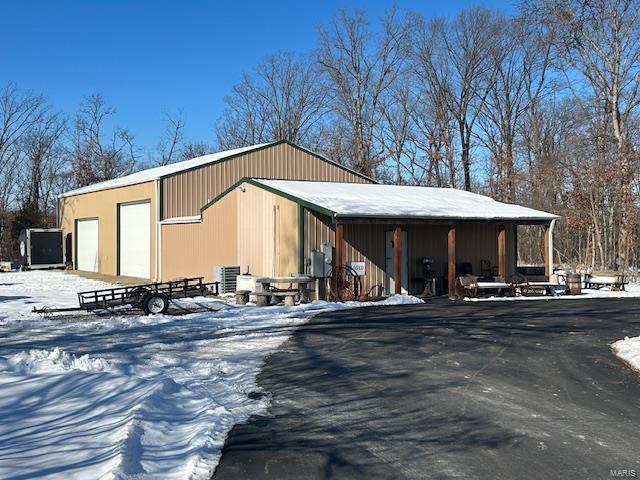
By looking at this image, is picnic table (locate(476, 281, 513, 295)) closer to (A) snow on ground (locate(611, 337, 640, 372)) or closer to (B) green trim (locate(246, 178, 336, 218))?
(B) green trim (locate(246, 178, 336, 218))

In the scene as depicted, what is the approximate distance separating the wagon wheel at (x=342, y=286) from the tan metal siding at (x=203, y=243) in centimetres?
446

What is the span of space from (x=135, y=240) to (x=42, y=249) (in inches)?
393

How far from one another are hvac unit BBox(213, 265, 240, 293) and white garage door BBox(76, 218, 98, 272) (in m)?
14.1

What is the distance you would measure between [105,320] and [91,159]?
48.0 metres

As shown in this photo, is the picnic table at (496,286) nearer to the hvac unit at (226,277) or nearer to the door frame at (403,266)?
the door frame at (403,266)

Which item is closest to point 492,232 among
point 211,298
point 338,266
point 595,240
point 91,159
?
point 338,266

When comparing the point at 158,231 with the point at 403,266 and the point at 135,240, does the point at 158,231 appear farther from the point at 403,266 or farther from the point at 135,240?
the point at 403,266

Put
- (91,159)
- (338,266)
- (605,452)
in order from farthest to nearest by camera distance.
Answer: (91,159), (338,266), (605,452)

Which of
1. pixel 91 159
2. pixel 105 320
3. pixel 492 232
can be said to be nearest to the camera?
pixel 105 320

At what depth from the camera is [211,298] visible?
61.7 feet

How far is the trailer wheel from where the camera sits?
14875mm

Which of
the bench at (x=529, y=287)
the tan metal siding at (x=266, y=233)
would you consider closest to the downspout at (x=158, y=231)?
the tan metal siding at (x=266, y=233)

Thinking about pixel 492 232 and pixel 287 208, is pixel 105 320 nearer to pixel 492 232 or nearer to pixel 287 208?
pixel 287 208

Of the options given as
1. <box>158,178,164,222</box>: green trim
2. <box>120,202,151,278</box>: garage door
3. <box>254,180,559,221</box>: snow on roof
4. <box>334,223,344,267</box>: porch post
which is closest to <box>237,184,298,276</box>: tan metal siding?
<box>254,180,559,221</box>: snow on roof
